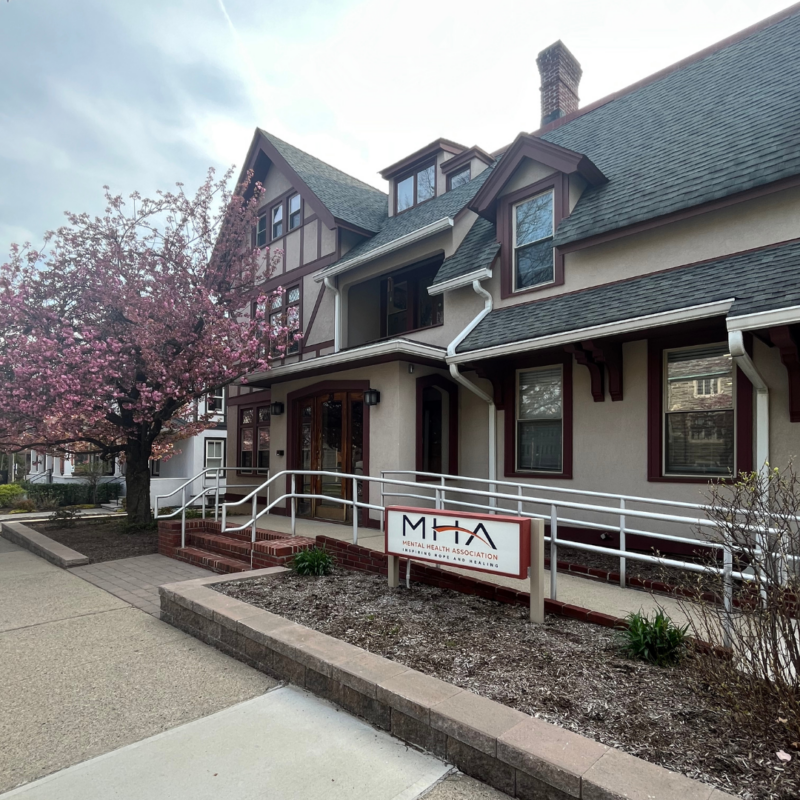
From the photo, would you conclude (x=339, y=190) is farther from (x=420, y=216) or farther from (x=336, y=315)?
(x=336, y=315)

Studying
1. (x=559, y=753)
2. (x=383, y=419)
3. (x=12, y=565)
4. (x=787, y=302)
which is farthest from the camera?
(x=383, y=419)

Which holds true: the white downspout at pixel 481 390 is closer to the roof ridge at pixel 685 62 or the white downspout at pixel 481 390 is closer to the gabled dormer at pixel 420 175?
the roof ridge at pixel 685 62

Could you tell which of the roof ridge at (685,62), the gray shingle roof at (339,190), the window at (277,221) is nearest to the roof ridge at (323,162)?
the gray shingle roof at (339,190)

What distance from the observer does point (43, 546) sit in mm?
9531

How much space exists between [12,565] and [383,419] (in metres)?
6.21

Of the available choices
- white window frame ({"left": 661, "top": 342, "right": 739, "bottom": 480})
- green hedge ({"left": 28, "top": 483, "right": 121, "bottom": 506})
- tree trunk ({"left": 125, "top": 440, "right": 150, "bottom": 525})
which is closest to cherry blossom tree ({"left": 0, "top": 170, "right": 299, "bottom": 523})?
tree trunk ({"left": 125, "top": 440, "right": 150, "bottom": 525})

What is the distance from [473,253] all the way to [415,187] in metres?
4.22

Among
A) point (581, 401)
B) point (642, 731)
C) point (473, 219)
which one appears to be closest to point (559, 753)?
point (642, 731)

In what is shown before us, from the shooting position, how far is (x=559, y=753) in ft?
8.66

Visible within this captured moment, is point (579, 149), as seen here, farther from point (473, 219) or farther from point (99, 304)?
point (99, 304)

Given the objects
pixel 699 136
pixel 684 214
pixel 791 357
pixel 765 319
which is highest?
pixel 699 136

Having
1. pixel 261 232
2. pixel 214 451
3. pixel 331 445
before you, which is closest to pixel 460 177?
pixel 261 232

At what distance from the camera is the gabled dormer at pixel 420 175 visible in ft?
41.6

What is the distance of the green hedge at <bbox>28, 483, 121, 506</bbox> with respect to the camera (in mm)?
22438
